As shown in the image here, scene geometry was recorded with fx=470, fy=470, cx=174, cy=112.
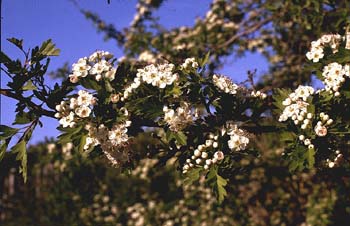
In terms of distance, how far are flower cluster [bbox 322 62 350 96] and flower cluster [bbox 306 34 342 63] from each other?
0.45ft

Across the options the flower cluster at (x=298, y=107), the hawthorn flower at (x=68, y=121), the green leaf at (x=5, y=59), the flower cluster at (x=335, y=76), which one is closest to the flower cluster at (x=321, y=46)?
the flower cluster at (x=335, y=76)

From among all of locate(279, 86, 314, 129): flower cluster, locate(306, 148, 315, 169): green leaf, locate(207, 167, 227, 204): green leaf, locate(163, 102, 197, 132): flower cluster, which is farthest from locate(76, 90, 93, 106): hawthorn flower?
locate(306, 148, 315, 169): green leaf

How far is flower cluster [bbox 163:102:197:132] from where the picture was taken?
7.45ft

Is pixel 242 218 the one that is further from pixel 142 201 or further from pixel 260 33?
pixel 260 33

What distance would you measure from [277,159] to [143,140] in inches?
136

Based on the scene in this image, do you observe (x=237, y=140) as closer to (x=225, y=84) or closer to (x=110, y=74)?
(x=225, y=84)

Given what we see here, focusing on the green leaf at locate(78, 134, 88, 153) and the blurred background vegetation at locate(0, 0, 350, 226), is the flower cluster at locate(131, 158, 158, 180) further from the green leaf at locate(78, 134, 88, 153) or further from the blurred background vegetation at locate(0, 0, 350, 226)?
the green leaf at locate(78, 134, 88, 153)

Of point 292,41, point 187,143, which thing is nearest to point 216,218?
point 292,41

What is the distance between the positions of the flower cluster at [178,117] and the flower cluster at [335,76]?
28.9 inches

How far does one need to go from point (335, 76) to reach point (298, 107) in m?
0.26

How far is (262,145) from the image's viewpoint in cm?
731

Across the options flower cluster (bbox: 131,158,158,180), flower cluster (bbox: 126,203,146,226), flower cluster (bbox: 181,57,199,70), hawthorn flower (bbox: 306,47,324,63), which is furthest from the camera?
flower cluster (bbox: 131,158,158,180)

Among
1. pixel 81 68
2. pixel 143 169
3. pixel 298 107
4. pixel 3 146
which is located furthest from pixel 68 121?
pixel 143 169

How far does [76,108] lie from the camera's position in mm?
2281
